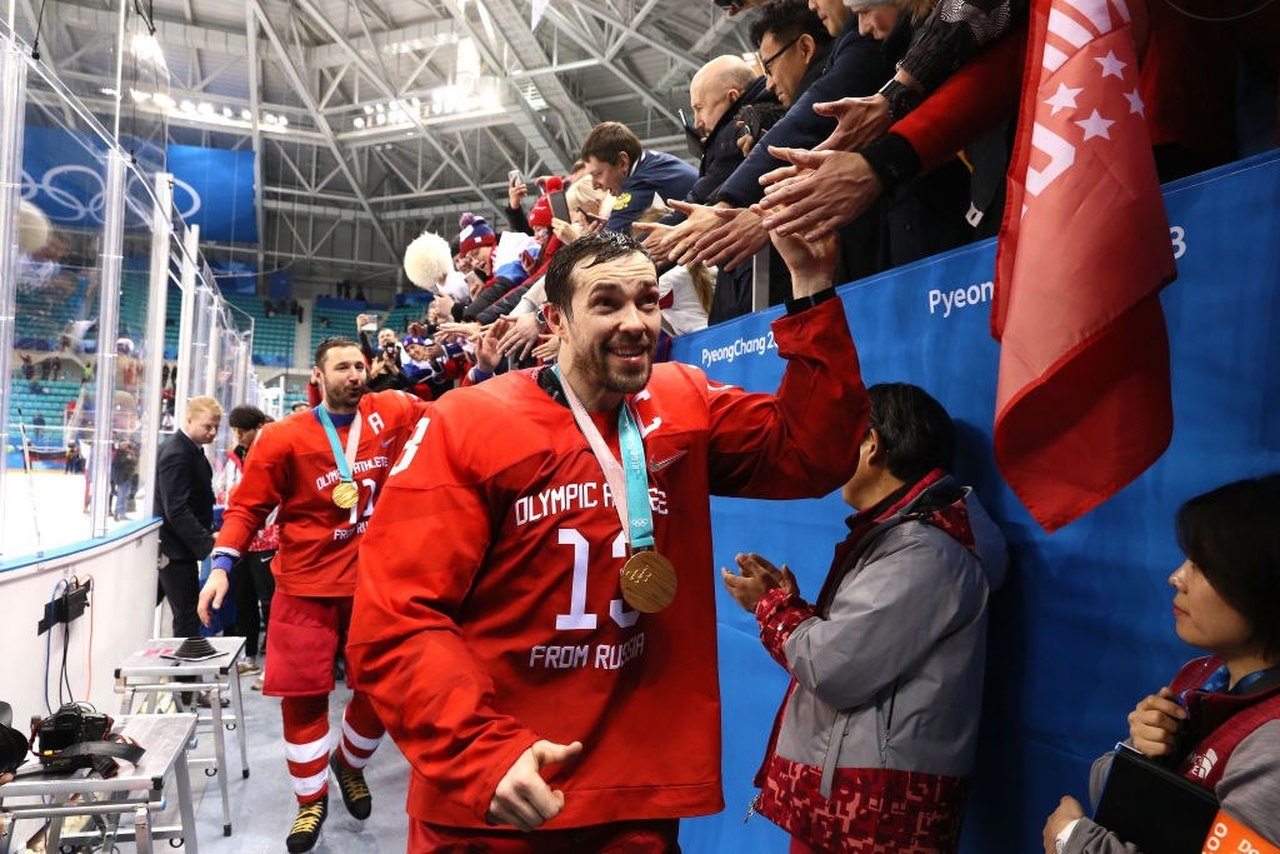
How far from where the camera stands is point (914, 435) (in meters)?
1.87

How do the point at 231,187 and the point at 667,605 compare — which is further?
the point at 231,187

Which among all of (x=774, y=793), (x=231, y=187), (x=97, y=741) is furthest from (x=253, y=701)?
(x=231, y=187)

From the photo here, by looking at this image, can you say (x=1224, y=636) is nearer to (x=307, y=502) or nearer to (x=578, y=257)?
(x=578, y=257)

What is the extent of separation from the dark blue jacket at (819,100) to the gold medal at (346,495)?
106 inches

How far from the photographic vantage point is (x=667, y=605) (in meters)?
1.69

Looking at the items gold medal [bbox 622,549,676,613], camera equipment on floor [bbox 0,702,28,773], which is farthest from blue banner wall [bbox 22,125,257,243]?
gold medal [bbox 622,549,676,613]

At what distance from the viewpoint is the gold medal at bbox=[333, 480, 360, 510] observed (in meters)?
4.27

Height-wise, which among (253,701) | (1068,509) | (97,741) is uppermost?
(1068,509)

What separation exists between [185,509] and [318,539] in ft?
7.82

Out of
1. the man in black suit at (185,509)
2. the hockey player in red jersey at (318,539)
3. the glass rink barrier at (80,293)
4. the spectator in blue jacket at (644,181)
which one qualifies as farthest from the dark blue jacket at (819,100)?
the man in black suit at (185,509)

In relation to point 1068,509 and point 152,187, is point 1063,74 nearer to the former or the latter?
point 1068,509

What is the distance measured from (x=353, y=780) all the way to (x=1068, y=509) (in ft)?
13.2

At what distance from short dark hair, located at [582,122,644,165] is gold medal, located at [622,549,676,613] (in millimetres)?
2623

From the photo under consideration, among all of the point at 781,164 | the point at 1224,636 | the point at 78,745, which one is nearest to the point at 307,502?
the point at 78,745
